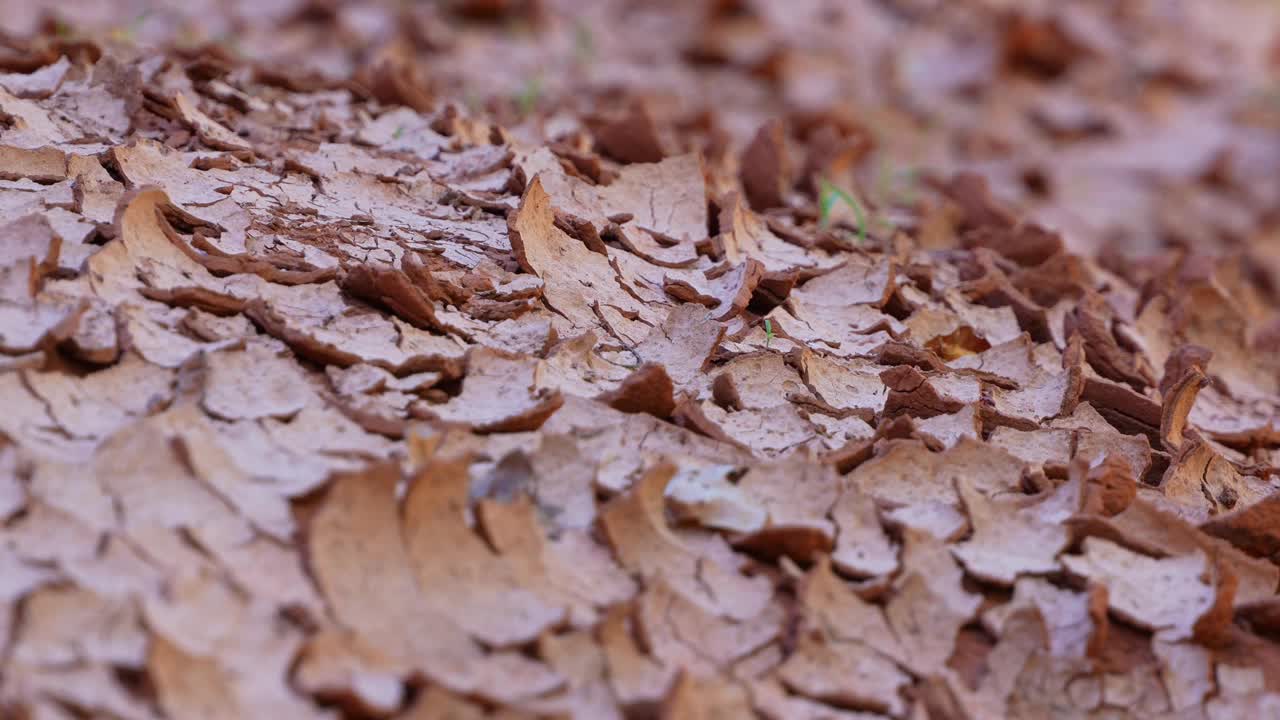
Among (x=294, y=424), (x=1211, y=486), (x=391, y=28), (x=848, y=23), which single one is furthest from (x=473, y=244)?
(x=848, y=23)

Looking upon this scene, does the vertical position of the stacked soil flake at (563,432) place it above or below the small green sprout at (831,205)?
above

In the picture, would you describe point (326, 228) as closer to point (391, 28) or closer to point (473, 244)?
point (473, 244)

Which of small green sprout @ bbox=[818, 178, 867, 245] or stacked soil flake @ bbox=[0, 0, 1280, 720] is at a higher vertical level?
stacked soil flake @ bbox=[0, 0, 1280, 720]

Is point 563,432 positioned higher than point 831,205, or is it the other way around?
point 563,432

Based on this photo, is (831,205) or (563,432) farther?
(831,205)

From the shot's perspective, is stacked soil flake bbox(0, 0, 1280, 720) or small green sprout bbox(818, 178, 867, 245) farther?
small green sprout bbox(818, 178, 867, 245)
